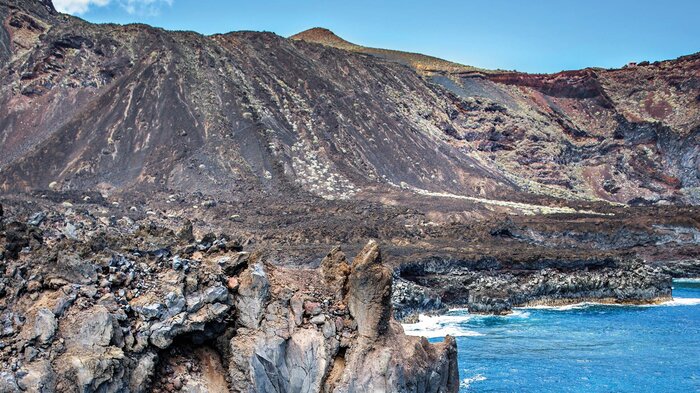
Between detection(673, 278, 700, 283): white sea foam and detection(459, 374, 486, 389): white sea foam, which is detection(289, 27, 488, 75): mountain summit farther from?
detection(459, 374, 486, 389): white sea foam

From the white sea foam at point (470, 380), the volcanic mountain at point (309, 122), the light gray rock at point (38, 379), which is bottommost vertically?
the white sea foam at point (470, 380)

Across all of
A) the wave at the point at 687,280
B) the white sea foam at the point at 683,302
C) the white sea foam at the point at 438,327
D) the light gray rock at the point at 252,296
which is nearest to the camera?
the light gray rock at the point at 252,296

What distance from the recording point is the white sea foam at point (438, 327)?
4300cm

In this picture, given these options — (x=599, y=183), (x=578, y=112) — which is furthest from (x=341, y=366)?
(x=578, y=112)

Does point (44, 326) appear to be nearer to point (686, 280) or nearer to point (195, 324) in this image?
point (195, 324)

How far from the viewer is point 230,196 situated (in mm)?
84375

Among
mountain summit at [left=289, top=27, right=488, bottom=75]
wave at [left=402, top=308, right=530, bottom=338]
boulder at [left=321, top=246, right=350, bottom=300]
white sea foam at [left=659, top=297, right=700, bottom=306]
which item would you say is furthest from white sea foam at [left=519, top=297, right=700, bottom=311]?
mountain summit at [left=289, top=27, right=488, bottom=75]

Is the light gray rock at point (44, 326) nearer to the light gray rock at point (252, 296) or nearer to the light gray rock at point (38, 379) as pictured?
the light gray rock at point (38, 379)

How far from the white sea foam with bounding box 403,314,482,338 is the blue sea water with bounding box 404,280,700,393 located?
62mm

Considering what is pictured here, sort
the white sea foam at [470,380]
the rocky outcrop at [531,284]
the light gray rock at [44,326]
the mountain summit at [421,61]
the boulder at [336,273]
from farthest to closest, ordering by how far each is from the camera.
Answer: the mountain summit at [421,61]
the rocky outcrop at [531,284]
the white sea foam at [470,380]
the boulder at [336,273]
the light gray rock at [44,326]

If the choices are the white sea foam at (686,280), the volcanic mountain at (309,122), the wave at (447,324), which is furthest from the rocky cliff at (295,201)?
the white sea foam at (686,280)

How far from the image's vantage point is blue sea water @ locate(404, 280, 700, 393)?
30.7m

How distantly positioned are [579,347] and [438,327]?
9.23 m

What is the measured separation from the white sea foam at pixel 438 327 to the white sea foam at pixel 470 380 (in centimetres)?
941
